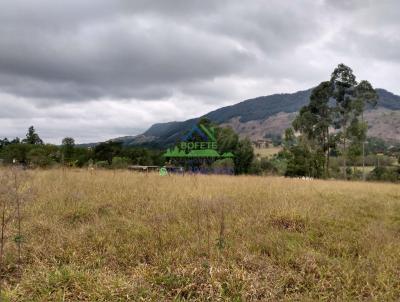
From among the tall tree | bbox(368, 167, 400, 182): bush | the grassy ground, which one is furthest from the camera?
bbox(368, 167, 400, 182): bush

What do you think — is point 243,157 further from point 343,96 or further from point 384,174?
point 384,174

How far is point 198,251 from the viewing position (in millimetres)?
4473

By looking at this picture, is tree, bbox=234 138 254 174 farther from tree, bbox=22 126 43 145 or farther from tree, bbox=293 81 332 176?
tree, bbox=22 126 43 145

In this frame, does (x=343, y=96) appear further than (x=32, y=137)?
No

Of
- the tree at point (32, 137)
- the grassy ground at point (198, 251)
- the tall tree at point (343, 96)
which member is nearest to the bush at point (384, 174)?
the tall tree at point (343, 96)

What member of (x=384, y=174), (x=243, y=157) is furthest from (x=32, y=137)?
(x=384, y=174)

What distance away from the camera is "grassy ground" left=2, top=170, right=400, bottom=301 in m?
3.65

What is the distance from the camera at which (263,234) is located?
5238 mm

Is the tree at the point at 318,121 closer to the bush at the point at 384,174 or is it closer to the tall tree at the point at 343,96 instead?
the tall tree at the point at 343,96

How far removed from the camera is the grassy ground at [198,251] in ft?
12.0

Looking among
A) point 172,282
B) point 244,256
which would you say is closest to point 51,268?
point 172,282

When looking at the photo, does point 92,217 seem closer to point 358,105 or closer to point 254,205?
point 254,205

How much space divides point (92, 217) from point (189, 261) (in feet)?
8.06

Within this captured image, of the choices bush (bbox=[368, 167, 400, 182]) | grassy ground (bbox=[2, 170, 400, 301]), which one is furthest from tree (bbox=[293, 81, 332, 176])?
grassy ground (bbox=[2, 170, 400, 301])
